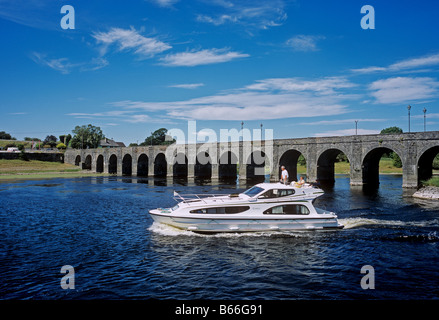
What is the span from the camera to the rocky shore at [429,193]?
3792 centimetres

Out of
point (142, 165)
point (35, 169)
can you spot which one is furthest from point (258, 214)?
point (35, 169)

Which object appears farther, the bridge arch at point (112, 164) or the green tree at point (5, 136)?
the green tree at point (5, 136)

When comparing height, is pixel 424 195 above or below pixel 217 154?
below

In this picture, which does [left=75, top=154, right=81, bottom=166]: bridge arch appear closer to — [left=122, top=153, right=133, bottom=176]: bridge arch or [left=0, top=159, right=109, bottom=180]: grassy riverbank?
[left=0, top=159, right=109, bottom=180]: grassy riverbank

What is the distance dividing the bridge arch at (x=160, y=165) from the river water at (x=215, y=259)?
5909 cm

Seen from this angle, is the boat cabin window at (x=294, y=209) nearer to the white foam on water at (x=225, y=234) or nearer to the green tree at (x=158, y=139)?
the white foam on water at (x=225, y=234)

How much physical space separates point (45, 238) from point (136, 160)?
2853 inches

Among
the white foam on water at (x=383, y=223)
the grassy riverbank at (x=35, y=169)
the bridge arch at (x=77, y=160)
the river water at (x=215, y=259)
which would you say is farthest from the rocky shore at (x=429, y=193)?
the bridge arch at (x=77, y=160)

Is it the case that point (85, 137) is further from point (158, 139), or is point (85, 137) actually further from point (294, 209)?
point (294, 209)

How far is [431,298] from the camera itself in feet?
41.2

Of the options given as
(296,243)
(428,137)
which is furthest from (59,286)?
(428,137)

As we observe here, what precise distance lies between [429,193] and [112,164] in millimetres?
87471

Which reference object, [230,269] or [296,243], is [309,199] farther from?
[230,269]

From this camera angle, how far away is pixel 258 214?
73.1ft
